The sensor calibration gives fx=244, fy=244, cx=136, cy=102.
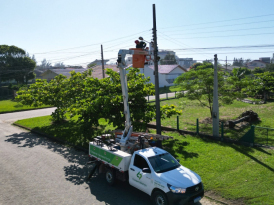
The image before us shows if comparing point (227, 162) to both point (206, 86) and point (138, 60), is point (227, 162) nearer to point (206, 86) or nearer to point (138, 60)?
point (138, 60)

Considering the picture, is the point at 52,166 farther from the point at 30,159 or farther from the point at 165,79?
the point at 165,79

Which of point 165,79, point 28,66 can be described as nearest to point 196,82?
point 165,79

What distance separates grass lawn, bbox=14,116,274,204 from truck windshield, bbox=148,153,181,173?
5.50 feet

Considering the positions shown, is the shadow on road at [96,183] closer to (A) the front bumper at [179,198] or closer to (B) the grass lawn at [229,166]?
(B) the grass lawn at [229,166]

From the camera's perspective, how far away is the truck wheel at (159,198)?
25.1 ft

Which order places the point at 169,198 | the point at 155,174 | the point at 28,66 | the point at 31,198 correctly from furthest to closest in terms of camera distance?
the point at 28,66
the point at 31,198
the point at 155,174
the point at 169,198

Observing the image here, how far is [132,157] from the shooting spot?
912 cm

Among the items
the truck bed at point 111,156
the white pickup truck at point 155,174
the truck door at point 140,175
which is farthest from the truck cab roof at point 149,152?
the truck bed at point 111,156

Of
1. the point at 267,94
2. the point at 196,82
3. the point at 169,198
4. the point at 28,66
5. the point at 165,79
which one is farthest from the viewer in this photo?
the point at 28,66

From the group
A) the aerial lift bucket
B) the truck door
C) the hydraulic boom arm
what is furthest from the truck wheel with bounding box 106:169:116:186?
the aerial lift bucket

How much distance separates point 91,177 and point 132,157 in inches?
112

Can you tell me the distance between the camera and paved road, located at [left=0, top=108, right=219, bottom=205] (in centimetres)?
891

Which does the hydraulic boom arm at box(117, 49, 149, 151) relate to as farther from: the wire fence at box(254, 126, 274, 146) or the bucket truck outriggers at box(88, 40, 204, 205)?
the wire fence at box(254, 126, 274, 146)

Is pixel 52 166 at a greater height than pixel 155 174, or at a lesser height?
lesser
